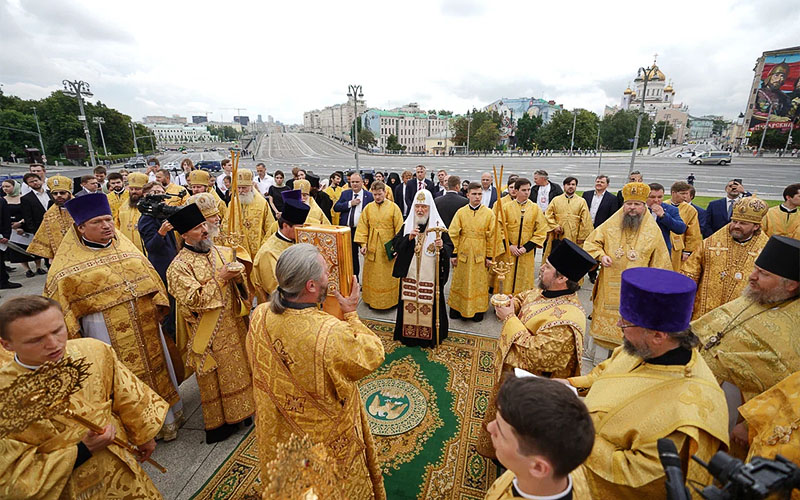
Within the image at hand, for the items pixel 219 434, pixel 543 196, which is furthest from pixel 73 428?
pixel 543 196

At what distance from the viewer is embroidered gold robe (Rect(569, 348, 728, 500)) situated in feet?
5.66

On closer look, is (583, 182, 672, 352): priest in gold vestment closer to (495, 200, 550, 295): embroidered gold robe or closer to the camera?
(495, 200, 550, 295): embroidered gold robe

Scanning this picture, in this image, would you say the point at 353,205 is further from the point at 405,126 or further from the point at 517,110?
the point at 517,110

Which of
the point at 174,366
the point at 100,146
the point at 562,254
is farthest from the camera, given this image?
the point at 100,146

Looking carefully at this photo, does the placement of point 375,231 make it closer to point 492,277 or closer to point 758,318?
point 492,277

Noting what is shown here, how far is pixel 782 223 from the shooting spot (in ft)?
16.3

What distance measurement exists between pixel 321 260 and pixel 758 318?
298cm

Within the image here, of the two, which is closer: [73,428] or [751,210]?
[73,428]

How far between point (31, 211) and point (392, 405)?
28.6 ft

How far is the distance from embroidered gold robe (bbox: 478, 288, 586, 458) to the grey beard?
8.69 ft

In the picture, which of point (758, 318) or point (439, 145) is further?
point (439, 145)

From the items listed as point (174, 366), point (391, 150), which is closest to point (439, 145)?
point (391, 150)

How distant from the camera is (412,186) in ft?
35.0

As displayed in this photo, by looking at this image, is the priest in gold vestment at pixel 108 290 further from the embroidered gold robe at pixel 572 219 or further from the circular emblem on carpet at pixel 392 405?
the embroidered gold robe at pixel 572 219
